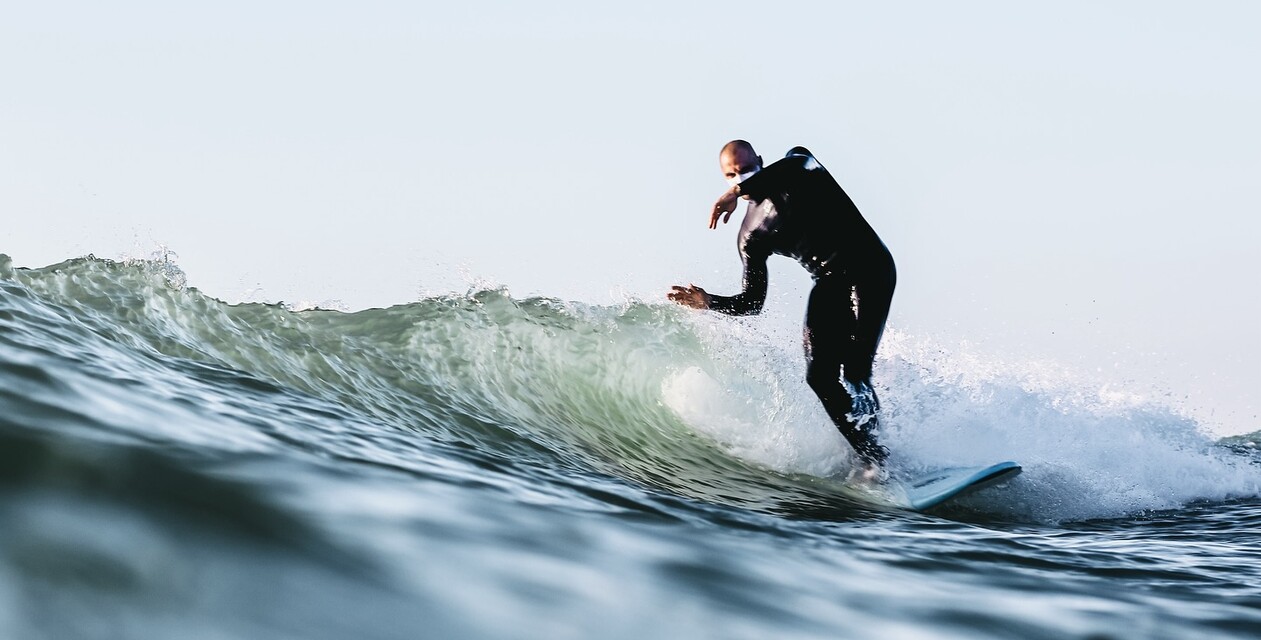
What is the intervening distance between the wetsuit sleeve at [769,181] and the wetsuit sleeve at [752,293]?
333 mm

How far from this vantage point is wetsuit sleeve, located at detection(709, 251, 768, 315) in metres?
5.11

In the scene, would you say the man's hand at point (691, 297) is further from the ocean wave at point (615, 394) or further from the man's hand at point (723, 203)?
the ocean wave at point (615, 394)

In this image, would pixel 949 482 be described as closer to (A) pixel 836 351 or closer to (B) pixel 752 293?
(A) pixel 836 351

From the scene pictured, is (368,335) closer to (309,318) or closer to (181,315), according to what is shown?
(309,318)

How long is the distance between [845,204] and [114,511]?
4.28 meters

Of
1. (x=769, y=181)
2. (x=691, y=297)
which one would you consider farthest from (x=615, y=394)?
(x=769, y=181)

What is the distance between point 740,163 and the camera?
501 centimetres

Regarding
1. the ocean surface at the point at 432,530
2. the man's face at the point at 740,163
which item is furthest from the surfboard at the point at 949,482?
the man's face at the point at 740,163

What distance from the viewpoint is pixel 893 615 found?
5.08 feet

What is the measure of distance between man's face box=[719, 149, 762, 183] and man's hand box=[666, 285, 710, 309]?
1.96 feet

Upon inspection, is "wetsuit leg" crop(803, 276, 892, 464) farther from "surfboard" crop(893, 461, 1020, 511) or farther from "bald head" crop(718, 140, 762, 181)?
"bald head" crop(718, 140, 762, 181)

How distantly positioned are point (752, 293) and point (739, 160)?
686 millimetres

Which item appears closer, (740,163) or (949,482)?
(949,482)

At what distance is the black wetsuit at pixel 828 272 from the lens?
198 inches
